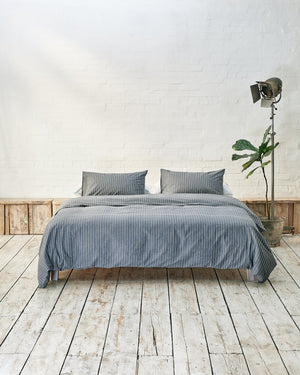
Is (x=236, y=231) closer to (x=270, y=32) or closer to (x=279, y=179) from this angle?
(x=279, y=179)

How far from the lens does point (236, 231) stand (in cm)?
384

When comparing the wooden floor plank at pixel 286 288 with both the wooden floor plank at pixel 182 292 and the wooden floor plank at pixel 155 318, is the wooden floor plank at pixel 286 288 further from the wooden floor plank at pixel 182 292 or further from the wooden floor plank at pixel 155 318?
the wooden floor plank at pixel 155 318

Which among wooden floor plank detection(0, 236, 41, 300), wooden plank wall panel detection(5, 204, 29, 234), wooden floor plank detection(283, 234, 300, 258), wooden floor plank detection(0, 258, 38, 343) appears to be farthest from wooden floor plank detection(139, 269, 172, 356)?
wooden plank wall panel detection(5, 204, 29, 234)

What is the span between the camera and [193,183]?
5.25 meters

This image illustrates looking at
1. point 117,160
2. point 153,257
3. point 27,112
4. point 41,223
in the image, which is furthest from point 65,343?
point 27,112

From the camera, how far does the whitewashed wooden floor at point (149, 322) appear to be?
8.26 ft

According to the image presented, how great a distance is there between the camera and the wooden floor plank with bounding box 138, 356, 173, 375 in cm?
243

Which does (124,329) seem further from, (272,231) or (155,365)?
(272,231)

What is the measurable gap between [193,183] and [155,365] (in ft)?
9.69

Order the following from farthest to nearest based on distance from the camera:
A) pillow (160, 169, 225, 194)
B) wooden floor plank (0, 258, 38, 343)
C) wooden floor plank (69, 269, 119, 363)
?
1. pillow (160, 169, 225, 194)
2. wooden floor plank (0, 258, 38, 343)
3. wooden floor plank (69, 269, 119, 363)

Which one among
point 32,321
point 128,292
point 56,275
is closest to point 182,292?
point 128,292

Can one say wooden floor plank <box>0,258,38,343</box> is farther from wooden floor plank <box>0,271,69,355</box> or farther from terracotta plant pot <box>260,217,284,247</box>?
terracotta plant pot <box>260,217,284,247</box>

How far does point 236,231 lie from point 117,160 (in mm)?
2513

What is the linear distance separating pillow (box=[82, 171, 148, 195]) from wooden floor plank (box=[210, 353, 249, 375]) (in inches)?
112
